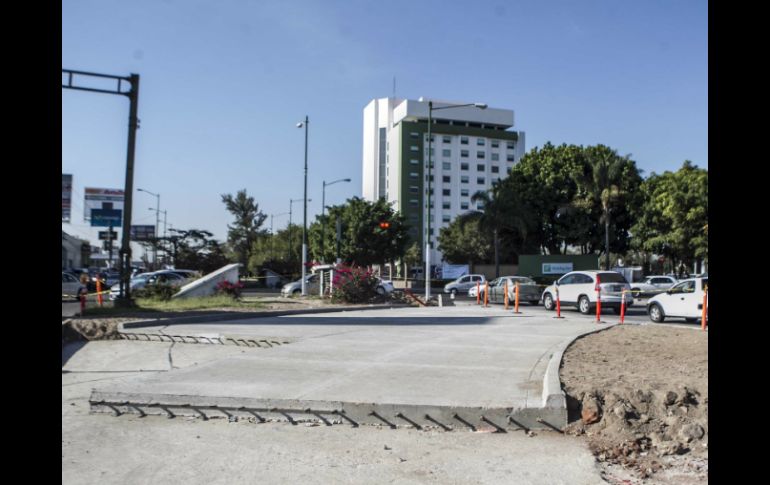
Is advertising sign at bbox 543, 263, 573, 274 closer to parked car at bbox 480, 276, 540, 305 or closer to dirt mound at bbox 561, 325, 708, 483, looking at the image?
parked car at bbox 480, 276, 540, 305

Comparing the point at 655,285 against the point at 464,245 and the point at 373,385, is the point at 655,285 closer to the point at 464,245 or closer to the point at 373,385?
the point at 464,245

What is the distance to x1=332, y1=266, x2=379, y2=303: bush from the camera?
2355 cm

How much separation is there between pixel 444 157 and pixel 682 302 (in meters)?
85.1

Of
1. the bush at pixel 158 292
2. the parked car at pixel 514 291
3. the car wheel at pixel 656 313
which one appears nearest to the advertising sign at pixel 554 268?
the parked car at pixel 514 291

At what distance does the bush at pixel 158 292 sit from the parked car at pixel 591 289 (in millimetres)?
14710

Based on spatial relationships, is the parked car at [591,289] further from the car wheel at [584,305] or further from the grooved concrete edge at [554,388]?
the grooved concrete edge at [554,388]

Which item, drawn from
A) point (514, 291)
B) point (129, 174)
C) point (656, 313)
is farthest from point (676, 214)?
point (129, 174)

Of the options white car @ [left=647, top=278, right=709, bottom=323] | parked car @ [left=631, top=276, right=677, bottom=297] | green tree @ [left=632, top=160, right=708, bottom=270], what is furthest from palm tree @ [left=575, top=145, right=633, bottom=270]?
white car @ [left=647, top=278, right=709, bottom=323]

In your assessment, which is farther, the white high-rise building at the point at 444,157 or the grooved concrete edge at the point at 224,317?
the white high-rise building at the point at 444,157

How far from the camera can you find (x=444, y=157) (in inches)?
4016

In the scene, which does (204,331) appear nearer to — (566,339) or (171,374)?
(171,374)

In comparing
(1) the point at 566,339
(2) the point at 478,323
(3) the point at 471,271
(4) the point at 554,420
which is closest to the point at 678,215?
(3) the point at 471,271

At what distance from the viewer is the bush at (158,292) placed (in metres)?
21.7

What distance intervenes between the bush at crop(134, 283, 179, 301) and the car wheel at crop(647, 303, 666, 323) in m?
16.6
